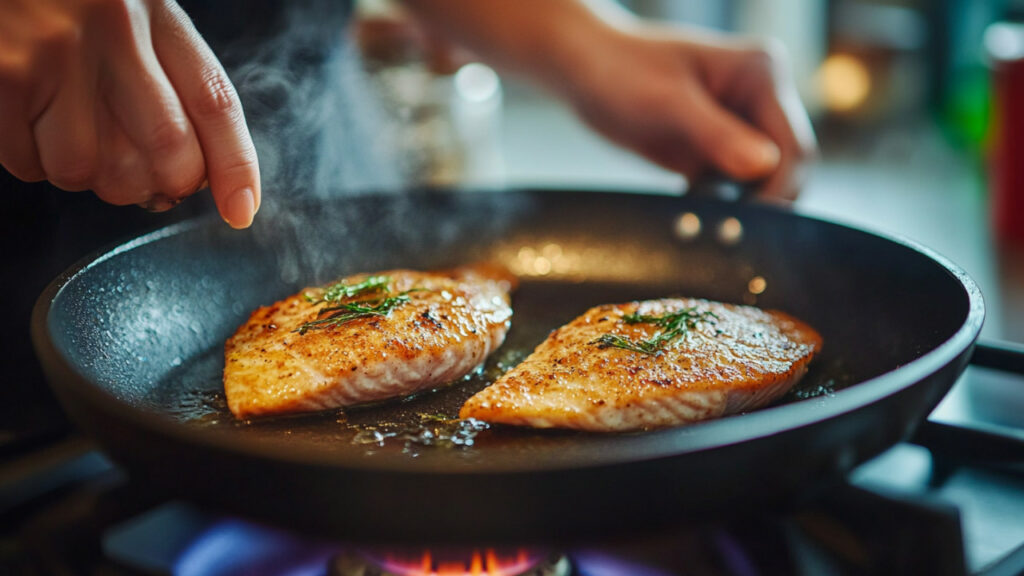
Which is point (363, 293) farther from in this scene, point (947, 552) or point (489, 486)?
point (947, 552)

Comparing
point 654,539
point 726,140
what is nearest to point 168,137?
point 654,539

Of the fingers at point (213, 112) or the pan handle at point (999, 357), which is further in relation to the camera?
the pan handle at point (999, 357)

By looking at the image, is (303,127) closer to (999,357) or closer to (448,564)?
(448,564)

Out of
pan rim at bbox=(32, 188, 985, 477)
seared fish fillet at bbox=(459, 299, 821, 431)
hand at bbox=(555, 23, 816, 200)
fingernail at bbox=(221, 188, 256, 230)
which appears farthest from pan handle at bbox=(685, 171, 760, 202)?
fingernail at bbox=(221, 188, 256, 230)

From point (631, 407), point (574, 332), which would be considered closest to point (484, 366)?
point (574, 332)

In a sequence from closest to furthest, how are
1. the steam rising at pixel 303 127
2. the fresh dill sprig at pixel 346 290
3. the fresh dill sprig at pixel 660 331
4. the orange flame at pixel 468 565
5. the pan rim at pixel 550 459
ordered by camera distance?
the pan rim at pixel 550 459 → the orange flame at pixel 468 565 → the fresh dill sprig at pixel 660 331 → the fresh dill sprig at pixel 346 290 → the steam rising at pixel 303 127

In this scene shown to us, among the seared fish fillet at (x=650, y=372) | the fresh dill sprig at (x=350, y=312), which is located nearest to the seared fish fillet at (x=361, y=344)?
the fresh dill sprig at (x=350, y=312)

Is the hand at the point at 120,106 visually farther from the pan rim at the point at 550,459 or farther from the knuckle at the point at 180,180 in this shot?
the pan rim at the point at 550,459
